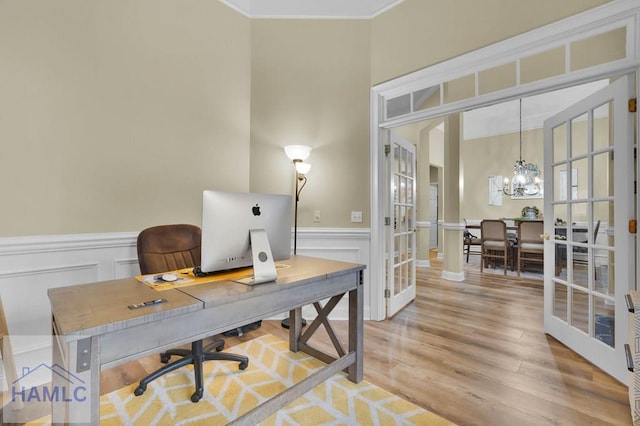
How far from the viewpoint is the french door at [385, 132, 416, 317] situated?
10.4 feet

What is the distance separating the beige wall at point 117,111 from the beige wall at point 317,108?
0.82 ft

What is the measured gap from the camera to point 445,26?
268cm

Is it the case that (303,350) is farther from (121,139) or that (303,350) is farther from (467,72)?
(467,72)

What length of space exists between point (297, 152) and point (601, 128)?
2.43 meters

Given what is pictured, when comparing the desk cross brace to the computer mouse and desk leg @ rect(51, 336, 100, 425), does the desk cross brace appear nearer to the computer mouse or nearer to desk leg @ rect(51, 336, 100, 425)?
the computer mouse

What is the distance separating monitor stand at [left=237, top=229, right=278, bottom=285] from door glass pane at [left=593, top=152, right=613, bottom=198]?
2.44 meters

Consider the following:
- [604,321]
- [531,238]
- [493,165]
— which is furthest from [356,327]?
[493,165]

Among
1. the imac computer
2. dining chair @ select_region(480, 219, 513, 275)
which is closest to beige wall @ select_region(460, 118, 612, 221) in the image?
dining chair @ select_region(480, 219, 513, 275)

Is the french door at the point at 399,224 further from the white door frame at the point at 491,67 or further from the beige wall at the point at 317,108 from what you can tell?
the beige wall at the point at 317,108

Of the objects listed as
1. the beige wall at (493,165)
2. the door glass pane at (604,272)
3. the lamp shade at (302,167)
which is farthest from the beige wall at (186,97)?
the beige wall at (493,165)

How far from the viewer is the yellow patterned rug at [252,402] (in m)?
1.65

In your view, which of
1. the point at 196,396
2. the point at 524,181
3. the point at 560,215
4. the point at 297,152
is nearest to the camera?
the point at 196,396

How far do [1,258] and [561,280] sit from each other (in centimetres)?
416

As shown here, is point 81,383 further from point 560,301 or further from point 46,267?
point 560,301
